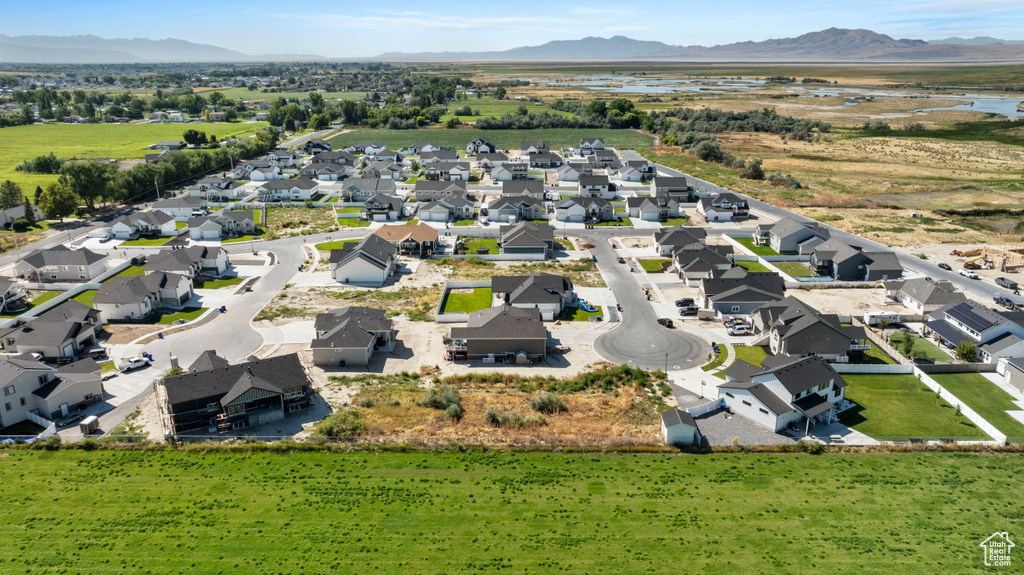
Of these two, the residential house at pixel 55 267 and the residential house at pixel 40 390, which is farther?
the residential house at pixel 55 267

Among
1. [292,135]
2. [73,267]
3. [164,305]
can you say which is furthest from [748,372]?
[292,135]

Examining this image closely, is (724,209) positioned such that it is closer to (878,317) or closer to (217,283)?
(878,317)

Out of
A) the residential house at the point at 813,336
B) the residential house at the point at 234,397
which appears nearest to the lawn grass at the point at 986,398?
the residential house at the point at 813,336

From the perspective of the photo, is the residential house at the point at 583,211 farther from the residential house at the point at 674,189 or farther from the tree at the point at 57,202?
the tree at the point at 57,202

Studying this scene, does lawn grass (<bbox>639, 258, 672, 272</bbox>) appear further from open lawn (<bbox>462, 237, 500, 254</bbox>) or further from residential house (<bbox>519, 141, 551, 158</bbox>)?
residential house (<bbox>519, 141, 551, 158</bbox>)

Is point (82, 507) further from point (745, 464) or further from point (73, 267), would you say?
point (73, 267)
